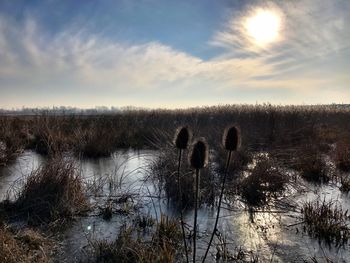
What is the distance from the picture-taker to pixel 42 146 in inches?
588

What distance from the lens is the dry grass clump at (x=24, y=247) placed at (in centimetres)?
417

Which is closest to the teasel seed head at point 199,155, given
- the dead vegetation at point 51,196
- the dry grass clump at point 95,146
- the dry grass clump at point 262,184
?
the dead vegetation at point 51,196

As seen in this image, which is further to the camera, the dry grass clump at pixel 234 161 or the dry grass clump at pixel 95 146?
the dry grass clump at pixel 95 146

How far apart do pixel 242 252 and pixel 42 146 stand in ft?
37.7

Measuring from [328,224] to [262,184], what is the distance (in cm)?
260

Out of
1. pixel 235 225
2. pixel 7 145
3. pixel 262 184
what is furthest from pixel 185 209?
pixel 7 145

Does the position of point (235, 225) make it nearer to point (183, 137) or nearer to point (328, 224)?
point (328, 224)

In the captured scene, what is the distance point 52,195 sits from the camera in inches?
272

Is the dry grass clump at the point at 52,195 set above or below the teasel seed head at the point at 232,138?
below

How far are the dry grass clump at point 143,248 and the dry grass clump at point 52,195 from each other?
1530mm

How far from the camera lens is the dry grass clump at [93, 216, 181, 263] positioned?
448 centimetres

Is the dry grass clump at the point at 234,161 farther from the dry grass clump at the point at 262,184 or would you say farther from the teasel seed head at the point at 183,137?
the teasel seed head at the point at 183,137

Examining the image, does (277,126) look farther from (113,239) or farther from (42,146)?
(113,239)

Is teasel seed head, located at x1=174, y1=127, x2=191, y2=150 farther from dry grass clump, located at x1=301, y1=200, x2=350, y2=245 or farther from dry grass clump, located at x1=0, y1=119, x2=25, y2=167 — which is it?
dry grass clump, located at x1=0, y1=119, x2=25, y2=167
